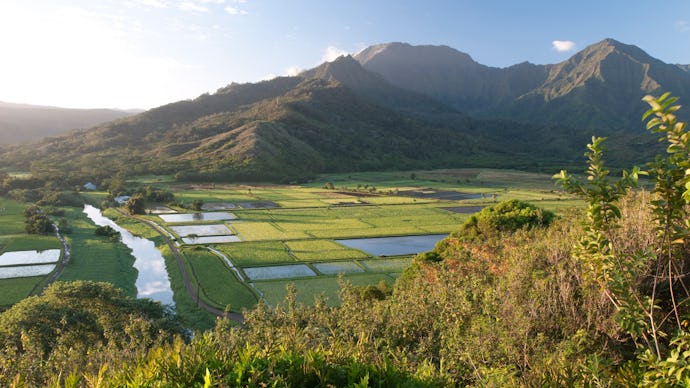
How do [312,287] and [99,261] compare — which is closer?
[312,287]

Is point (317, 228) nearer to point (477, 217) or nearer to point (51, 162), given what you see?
point (477, 217)

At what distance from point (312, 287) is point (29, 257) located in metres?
23.5

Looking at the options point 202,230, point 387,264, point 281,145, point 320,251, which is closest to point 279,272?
point 320,251

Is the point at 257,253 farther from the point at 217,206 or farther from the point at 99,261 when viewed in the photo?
the point at 217,206

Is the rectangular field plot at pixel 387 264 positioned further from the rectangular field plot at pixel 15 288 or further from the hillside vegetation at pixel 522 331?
the rectangular field plot at pixel 15 288

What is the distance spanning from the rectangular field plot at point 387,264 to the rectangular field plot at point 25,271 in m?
23.4

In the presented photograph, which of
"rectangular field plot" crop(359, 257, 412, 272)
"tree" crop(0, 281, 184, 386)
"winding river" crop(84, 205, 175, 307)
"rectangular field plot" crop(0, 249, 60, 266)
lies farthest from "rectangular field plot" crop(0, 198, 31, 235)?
"rectangular field plot" crop(359, 257, 412, 272)

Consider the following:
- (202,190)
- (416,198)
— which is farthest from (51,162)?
(416,198)

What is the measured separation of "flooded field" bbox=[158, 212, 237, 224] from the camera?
5188 cm

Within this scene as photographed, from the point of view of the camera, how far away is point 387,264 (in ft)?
114

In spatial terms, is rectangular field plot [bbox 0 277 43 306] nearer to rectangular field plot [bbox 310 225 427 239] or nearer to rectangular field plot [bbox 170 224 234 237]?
rectangular field plot [bbox 170 224 234 237]

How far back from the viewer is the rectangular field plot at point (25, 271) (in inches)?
1164

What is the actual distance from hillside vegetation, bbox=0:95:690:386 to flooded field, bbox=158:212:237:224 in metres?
36.7

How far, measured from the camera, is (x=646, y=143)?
15138 cm
